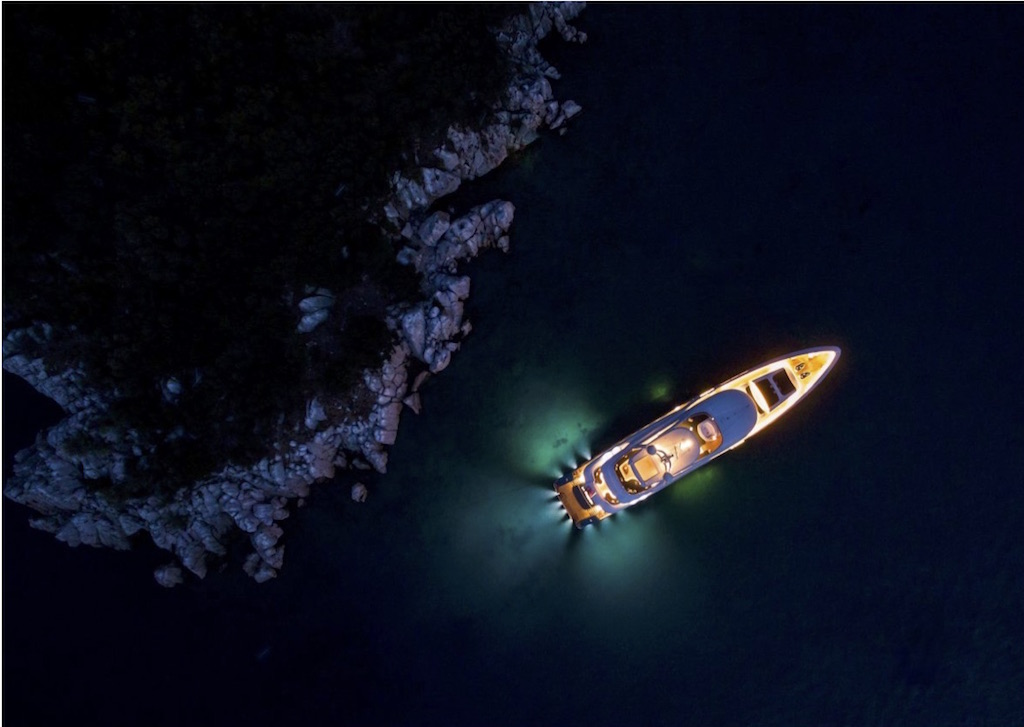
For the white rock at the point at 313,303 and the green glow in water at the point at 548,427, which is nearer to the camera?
the white rock at the point at 313,303

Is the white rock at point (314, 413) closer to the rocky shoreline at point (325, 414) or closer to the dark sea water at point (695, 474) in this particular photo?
the rocky shoreline at point (325, 414)

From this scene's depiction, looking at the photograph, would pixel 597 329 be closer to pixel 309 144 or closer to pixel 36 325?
pixel 309 144

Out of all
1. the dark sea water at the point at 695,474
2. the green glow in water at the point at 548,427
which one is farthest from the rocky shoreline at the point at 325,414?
the green glow in water at the point at 548,427

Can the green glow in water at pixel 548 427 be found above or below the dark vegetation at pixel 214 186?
below

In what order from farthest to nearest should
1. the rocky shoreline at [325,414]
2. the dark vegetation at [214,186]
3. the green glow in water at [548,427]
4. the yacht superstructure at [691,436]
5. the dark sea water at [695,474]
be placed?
the green glow in water at [548,427]
the dark sea water at [695,474]
the rocky shoreline at [325,414]
the yacht superstructure at [691,436]
the dark vegetation at [214,186]

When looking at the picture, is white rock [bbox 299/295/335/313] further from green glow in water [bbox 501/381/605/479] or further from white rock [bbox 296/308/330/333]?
green glow in water [bbox 501/381/605/479]

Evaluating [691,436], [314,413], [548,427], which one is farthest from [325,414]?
[691,436]

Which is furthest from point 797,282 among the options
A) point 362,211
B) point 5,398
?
point 5,398
